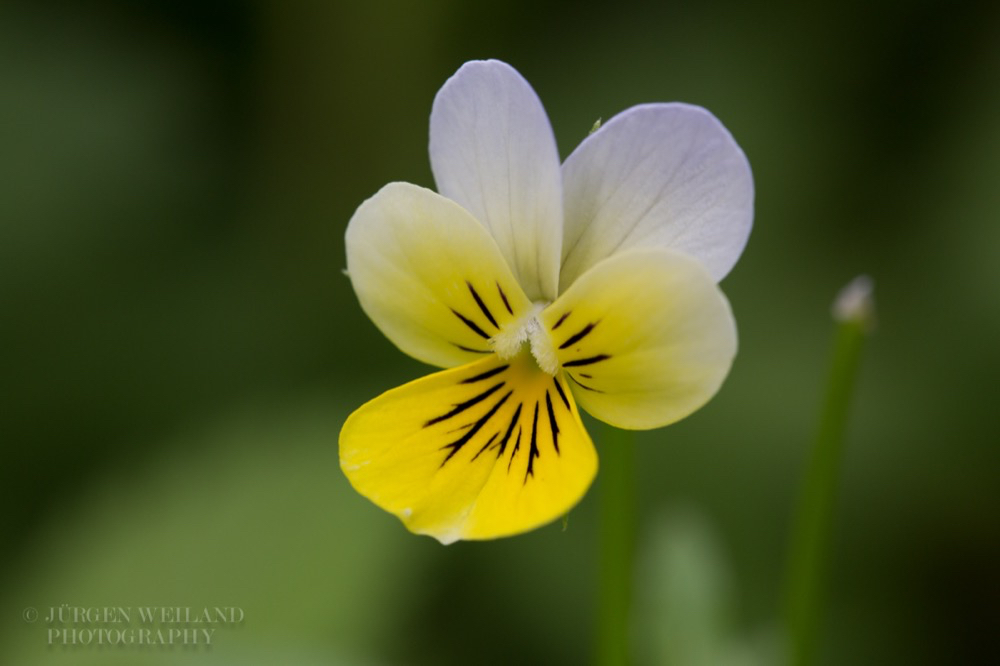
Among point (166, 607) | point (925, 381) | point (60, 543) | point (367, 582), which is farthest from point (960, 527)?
point (60, 543)

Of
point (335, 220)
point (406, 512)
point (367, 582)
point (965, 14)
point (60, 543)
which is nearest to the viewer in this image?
point (406, 512)

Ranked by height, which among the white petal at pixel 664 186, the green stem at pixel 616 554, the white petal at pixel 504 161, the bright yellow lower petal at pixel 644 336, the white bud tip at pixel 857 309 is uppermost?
the white petal at pixel 504 161

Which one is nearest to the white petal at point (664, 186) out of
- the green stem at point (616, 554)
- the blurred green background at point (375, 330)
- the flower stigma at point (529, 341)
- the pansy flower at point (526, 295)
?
the pansy flower at point (526, 295)

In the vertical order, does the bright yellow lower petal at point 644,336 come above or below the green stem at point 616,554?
above

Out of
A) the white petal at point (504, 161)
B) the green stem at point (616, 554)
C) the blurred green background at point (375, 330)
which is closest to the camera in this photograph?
the white petal at point (504, 161)

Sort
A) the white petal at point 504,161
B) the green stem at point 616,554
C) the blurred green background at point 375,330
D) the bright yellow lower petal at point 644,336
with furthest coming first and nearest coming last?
the blurred green background at point 375,330 → the green stem at point 616,554 → the white petal at point 504,161 → the bright yellow lower petal at point 644,336

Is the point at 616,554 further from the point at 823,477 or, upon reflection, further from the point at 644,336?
the point at 644,336

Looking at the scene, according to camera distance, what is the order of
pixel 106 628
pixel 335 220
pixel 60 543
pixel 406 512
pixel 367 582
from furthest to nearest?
pixel 335 220, pixel 60 543, pixel 367 582, pixel 106 628, pixel 406 512

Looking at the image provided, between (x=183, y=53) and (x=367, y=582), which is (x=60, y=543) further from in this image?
(x=183, y=53)

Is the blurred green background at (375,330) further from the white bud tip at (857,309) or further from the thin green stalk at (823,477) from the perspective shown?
the white bud tip at (857,309)
